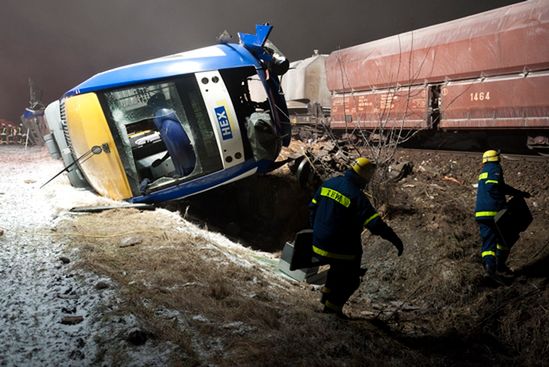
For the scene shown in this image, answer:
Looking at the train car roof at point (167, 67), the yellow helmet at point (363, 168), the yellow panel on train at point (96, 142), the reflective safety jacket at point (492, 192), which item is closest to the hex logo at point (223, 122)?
the train car roof at point (167, 67)

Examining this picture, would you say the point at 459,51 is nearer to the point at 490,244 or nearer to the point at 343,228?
the point at 490,244

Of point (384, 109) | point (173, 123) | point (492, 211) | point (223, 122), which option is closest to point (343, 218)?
point (492, 211)

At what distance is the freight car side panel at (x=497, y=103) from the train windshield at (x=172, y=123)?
474cm

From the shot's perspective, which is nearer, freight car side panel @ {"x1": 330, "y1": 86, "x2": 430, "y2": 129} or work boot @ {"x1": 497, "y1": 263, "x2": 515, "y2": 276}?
work boot @ {"x1": 497, "y1": 263, "x2": 515, "y2": 276}

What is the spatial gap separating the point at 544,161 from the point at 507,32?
7.32 ft

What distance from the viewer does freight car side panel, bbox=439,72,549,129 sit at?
5.97 m

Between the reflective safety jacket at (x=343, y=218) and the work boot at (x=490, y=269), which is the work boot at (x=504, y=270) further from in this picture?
the reflective safety jacket at (x=343, y=218)

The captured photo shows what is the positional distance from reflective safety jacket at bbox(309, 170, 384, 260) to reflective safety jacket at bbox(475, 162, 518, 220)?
5.71 ft

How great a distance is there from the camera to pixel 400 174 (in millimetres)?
7109

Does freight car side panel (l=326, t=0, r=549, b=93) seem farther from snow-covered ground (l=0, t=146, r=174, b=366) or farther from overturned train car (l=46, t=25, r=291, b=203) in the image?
snow-covered ground (l=0, t=146, r=174, b=366)

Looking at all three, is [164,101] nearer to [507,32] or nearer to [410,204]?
[410,204]

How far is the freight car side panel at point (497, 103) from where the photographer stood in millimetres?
Result: 5973

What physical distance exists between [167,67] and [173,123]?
793 millimetres

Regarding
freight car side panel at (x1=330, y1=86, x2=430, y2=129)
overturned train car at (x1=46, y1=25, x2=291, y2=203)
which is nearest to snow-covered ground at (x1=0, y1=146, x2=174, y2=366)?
overturned train car at (x1=46, y1=25, x2=291, y2=203)
